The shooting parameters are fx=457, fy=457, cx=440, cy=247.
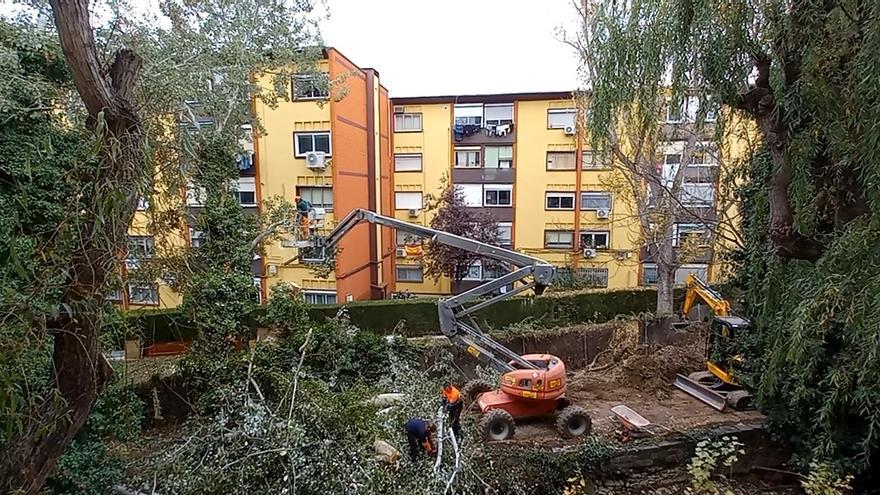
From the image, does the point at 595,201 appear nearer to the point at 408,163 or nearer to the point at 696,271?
the point at 696,271

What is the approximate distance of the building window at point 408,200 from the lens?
18094mm

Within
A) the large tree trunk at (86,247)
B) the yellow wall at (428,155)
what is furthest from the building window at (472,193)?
the large tree trunk at (86,247)

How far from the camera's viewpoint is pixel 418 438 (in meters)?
5.24

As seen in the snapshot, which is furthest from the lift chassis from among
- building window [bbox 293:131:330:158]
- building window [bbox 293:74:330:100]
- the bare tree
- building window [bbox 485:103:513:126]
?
building window [bbox 485:103:513:126]

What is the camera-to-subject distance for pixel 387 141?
17625 millimetres

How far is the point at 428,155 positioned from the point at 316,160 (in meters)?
5.22

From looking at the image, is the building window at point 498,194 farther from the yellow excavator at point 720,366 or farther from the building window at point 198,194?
the building window at point 198,194

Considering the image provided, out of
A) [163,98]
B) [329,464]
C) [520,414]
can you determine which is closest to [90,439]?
[329,464]

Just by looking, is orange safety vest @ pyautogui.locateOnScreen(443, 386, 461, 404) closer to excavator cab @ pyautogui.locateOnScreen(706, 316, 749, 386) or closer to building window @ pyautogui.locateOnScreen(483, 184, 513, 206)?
excavator cab @ pyautogui.locateOnScreen(706, 316, 749, 386)

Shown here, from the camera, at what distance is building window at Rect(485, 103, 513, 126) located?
16844mm

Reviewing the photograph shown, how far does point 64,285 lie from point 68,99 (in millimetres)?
3154

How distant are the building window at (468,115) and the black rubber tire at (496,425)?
12585 mm

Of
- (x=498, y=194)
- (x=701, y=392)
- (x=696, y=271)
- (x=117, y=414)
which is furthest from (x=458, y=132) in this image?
(x=117, y=414)

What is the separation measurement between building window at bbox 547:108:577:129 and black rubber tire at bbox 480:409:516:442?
40.3ft
